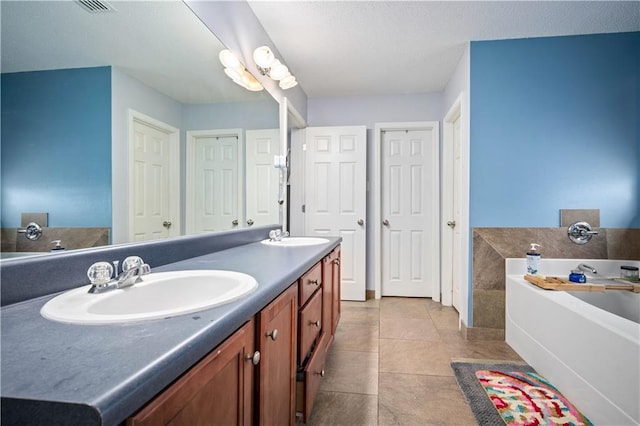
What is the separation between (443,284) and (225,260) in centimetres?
270

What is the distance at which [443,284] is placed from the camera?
10.6 feet

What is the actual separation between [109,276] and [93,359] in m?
0.43

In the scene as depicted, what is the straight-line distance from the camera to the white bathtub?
1.17 meters

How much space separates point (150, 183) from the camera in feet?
3.67

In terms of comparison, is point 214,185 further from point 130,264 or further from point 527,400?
point 527,400

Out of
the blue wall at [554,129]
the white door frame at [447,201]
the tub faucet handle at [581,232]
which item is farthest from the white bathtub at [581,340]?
the white door frame at [447,201]

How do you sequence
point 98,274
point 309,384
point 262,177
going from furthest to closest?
point 262,177
point 309,384
point 98,274

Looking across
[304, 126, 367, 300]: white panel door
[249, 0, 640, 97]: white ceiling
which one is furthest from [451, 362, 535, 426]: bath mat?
[249, 0, 640, 97]: white ceiling

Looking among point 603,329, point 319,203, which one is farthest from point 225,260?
point 319,203

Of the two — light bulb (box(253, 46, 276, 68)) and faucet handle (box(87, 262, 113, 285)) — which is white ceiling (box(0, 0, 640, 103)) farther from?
faucet handle (box(87, 262, 113, 285))

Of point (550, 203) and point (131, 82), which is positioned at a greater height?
point (131, 82)

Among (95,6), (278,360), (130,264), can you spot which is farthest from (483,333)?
(95,6)

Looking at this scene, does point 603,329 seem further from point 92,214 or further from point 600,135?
point 92,214

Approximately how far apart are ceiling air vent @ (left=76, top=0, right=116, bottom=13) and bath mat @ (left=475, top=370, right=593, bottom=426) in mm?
2280
